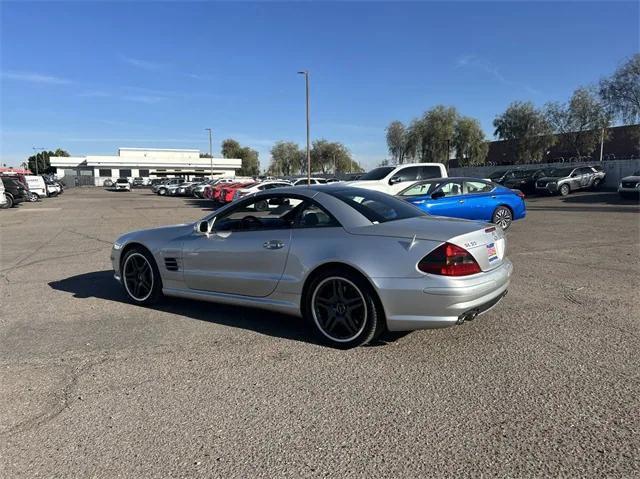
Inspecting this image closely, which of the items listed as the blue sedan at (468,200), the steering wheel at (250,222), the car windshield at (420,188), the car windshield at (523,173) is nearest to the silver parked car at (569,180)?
the car windshield at (523,173)

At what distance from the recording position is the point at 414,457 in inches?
108

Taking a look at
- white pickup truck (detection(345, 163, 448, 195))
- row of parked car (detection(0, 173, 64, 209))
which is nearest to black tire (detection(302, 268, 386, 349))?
white pickup truck (detection(345, 163, 448, 195))

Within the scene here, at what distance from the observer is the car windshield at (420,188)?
1243 cm

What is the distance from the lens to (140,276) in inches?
234

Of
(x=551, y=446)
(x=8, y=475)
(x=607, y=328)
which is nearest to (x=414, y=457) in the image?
(x=551, y=446)

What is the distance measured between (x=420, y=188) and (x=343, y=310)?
9.11 m

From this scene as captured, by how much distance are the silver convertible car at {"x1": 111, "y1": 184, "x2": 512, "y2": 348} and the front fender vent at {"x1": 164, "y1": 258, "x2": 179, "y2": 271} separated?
0.5 inches

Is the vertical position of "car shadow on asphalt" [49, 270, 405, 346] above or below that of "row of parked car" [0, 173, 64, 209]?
below

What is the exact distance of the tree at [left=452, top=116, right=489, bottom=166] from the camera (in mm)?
61188

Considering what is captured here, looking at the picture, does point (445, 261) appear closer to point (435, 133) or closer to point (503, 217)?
point (503, 217)

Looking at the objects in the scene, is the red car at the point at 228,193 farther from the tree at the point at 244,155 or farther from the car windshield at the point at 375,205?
the tree at the point at 244,155

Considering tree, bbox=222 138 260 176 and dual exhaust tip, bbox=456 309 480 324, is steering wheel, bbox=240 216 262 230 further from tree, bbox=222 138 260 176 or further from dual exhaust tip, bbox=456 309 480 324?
tree, bbox=222 138 260 176

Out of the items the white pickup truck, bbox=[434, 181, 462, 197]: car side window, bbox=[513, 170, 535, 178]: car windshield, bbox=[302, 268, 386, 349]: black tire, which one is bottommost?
bbox=[302, 268, 386, 349]: black tire

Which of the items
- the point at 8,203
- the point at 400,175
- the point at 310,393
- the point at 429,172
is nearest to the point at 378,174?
the point at 400,175
